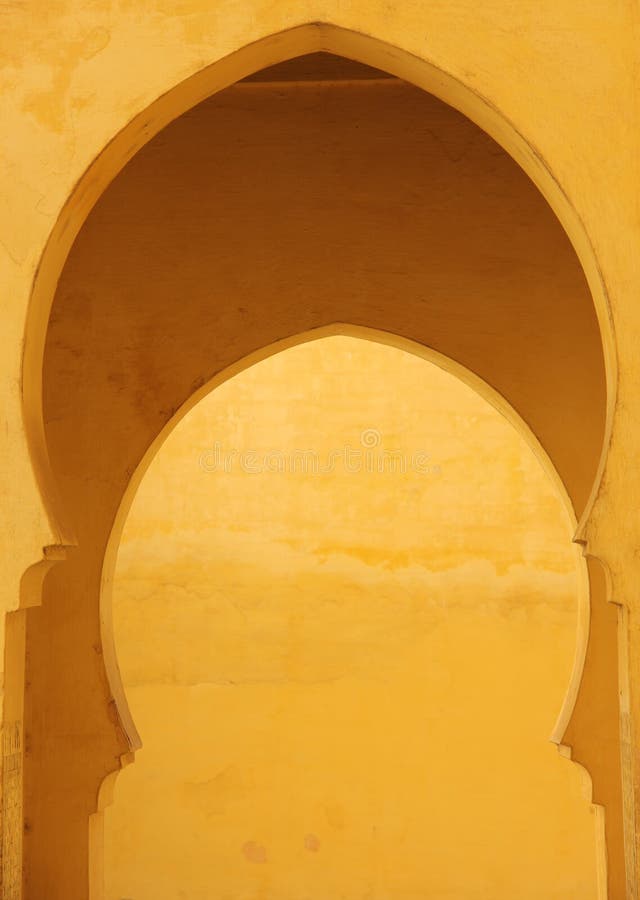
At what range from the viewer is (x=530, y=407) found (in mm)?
6074

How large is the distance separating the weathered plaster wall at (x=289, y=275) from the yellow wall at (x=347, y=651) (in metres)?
3.56

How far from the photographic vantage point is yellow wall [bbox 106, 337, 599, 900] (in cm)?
938

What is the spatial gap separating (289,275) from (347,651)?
428 centimetres

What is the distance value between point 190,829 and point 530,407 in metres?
5.26

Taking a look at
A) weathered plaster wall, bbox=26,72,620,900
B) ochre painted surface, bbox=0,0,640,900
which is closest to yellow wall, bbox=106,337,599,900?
weathered plaster wall, bbox=26,72,620,900

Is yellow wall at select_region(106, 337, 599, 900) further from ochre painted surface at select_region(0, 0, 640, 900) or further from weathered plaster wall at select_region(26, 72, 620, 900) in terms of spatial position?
ochre painted surface at select_region(0, 0, 640, 900)

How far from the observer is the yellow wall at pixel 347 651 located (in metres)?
9.38

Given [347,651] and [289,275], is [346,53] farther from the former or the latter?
[347,651]

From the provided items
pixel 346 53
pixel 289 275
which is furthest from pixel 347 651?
pixel 346 53

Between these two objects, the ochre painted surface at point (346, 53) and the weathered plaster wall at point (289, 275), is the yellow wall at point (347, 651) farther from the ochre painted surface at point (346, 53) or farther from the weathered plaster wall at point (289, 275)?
the ochre painted surface at point (346, 53)

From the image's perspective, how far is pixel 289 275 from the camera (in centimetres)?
622

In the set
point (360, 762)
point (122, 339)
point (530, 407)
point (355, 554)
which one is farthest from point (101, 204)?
point (360, 762)

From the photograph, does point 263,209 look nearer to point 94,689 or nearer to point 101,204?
point 101,204

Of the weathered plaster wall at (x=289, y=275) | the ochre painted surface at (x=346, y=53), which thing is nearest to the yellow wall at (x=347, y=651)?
the weathered plaster wall at (x=289, y=275)
